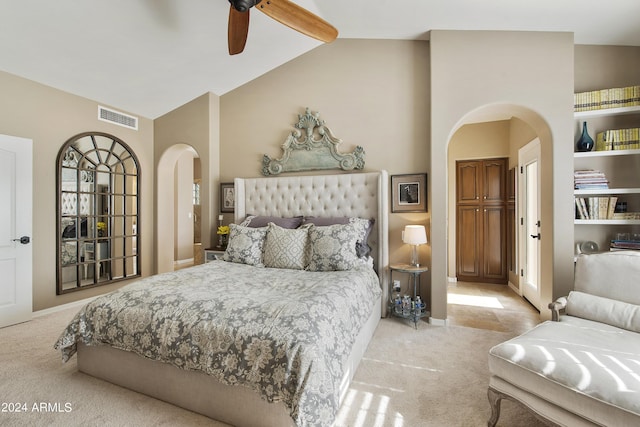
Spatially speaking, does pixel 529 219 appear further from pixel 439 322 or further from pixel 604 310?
pixel 604 310

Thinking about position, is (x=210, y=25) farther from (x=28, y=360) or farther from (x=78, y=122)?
(x=28, y=360)

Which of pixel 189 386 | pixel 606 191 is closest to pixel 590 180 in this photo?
pixel 606 191

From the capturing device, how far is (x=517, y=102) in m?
2.94

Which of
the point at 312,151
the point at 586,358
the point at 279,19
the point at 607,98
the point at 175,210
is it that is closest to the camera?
the point at 586,358

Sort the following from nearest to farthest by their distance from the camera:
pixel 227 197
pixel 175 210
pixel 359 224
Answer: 1. pixel 359 224
2. pixel 227 197
3. pixel 175 210

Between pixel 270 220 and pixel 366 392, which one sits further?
pixel 270 220

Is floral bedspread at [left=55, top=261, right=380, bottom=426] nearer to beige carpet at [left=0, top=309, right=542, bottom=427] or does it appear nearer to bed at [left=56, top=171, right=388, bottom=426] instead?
bed at [left=56, top=171, right=388, bottom=426]

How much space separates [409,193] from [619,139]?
1964 millimetres

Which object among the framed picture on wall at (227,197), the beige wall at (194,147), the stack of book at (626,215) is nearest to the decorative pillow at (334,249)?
the framed picture on wall at (227,197)

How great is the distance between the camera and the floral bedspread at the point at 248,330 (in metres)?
1.42

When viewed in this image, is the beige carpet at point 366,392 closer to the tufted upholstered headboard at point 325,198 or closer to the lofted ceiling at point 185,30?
the tufted upholstered headboard at point 325,198

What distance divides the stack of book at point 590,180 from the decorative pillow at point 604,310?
4.18ft

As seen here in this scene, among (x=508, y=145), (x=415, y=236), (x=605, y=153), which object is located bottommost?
(x=415, y=236)

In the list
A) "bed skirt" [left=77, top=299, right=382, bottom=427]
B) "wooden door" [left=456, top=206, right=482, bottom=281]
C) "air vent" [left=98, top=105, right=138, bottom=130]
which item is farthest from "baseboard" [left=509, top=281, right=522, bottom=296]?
"air vent" [left=98, top=105, right=138, bottom=130]
